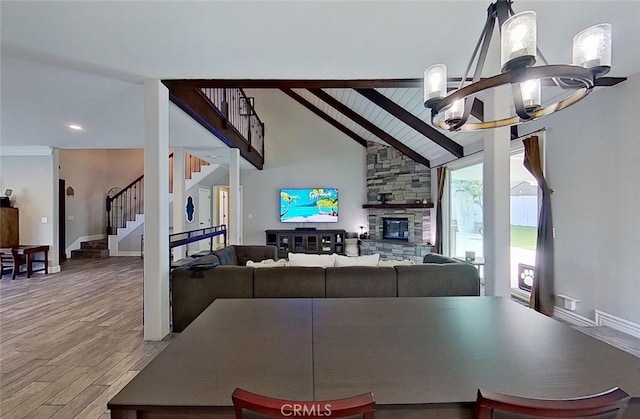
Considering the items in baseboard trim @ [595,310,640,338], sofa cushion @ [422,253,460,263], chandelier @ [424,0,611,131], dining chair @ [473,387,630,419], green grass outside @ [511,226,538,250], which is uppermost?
chandelier @ [424,0,611,131]

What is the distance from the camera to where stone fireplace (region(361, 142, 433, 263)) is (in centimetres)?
804

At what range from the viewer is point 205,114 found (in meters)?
4.58

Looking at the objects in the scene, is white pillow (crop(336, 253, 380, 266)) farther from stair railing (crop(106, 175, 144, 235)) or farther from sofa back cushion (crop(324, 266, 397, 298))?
stair railing (crop(106, 175, 144, 235))

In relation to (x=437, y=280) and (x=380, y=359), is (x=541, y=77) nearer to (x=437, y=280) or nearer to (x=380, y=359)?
(x=380, y=359)

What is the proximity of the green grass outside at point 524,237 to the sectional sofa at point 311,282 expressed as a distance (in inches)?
69.3

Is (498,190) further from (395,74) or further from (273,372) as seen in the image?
(273,372)

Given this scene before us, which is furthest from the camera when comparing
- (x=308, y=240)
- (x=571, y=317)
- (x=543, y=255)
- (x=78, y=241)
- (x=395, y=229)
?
(x=78, y=241)

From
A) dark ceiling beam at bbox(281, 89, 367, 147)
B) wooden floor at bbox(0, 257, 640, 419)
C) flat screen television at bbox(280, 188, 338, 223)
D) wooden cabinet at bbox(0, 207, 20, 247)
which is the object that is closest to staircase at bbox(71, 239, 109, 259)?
wooden cabinet at bbox(0, 207, 20, 247)

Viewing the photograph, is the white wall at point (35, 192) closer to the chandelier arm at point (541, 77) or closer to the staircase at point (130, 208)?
the staircase at point (130, 208)

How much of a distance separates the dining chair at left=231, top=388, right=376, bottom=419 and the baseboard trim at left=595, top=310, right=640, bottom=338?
3.80 metres

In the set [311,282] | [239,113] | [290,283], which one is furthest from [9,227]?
[311,282]

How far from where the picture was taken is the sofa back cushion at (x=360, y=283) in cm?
334

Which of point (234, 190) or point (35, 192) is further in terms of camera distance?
point (35, 192)

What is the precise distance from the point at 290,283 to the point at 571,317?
3.25 meters
